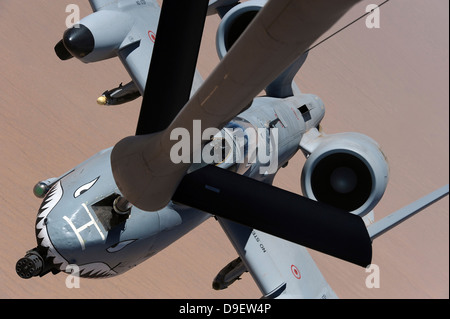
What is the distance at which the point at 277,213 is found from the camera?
10250 millimetres

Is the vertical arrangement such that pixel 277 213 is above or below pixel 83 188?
below

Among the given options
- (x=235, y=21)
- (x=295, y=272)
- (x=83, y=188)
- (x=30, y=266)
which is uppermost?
(x=235, y=21)

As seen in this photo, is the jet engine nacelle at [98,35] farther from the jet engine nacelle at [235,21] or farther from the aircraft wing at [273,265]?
the aircraft wing at [273,265]

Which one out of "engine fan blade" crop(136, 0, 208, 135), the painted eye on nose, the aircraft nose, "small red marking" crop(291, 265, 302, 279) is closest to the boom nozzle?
the painted eye on nose

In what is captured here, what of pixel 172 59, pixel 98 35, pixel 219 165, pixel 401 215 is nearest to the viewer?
pixel 172 59

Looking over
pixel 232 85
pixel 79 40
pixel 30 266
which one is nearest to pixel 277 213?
pixel 232 85

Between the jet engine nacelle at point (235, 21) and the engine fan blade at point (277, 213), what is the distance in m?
6.72

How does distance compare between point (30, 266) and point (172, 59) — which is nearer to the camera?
point (172, 59)

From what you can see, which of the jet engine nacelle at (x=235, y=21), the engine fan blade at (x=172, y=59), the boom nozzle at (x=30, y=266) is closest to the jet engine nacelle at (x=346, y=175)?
the jet engine nacelle at (x=235, y=21)

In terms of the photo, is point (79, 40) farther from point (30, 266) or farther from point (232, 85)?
point (232, 85)

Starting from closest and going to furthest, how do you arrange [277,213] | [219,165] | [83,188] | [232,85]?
[232,85] → [277,213] → [83,188] → [219,165]

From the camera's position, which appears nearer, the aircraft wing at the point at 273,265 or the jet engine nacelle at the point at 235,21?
the aircraft wing at the point at 273,265

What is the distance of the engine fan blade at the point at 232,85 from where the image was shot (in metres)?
7.50

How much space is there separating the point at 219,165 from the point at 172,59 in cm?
440
